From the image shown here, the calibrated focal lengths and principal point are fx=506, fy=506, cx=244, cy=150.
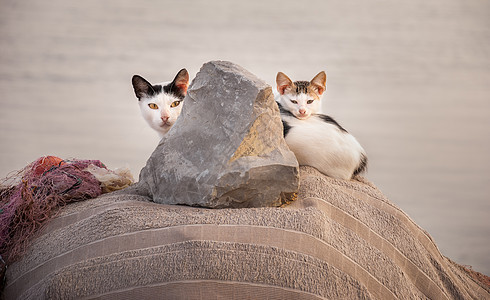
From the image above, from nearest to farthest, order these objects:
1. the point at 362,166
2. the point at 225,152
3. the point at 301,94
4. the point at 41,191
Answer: the point at 225,152, the point at 41,191, the point at 362,166, the point at 301,94

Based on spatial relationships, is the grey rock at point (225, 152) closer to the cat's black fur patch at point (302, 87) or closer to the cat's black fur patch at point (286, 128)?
the cat's black fur patch at point (286, 128)

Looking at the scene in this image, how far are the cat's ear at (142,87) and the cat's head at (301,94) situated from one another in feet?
1.60

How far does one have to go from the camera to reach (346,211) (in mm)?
1413

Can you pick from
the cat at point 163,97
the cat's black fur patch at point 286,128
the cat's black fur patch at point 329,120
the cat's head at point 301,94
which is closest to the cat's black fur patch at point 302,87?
the cat's head at point 301,94

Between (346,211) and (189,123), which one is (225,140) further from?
(346,211)

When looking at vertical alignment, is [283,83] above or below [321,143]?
above

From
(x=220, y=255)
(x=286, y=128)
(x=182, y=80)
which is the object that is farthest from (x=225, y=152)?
→ (x=182, y=80)

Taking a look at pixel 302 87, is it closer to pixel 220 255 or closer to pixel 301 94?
pixel 301 94

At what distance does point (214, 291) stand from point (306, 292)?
8.1 inches

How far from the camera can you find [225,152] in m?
1.31

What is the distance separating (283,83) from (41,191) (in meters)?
0.95

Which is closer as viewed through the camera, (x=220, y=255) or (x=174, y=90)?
(x=220, y=255)

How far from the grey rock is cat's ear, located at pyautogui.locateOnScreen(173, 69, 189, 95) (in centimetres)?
35

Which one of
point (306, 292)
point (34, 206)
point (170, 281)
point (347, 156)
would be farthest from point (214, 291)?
point (347, 156)
